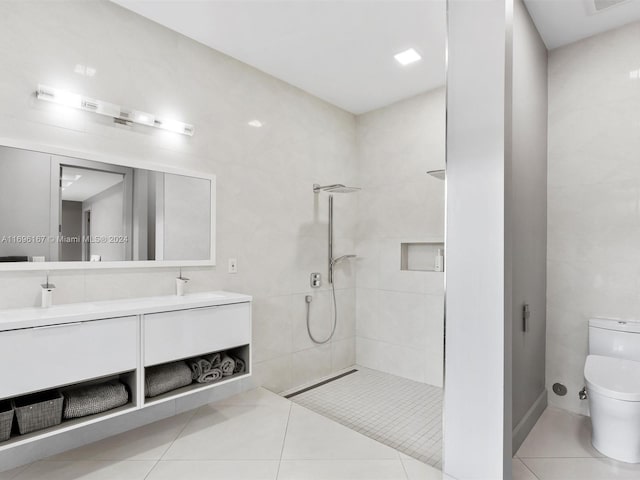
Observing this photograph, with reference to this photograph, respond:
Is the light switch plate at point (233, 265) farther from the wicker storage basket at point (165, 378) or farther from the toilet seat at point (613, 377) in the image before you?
the toilet seat at point (613, 377)

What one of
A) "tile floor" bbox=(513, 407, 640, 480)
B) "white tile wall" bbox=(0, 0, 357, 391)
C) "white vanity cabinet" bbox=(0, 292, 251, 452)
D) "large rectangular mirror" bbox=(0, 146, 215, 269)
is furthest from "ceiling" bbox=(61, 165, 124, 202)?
"tile floor" bbox=(513, 407, 640, 480)

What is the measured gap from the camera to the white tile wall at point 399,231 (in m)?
3.14

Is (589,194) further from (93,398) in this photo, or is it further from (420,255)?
(93,398)

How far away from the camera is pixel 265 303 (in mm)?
2848

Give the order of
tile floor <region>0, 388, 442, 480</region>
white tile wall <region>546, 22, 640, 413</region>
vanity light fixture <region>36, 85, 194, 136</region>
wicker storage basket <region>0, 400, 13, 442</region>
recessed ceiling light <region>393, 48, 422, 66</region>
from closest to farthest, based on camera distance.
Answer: wicker storage basket <region>0, 400, 13, 442</region> → tile floor <region>0, 388, 442, 480</region> → vanity light fixture <region>36, 85, 194, 136</region> → white tile wall <region>546, 22, 640, 413</region> → recessed ceiling light <region>393, 48, 422, 66</region>

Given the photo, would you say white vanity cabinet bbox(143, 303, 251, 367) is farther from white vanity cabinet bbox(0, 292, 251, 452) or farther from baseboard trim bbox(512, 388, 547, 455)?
baseboard trim bbox(512, 388, 547, 455)

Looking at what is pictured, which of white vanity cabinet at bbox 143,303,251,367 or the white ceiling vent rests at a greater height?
the white ceiling vent

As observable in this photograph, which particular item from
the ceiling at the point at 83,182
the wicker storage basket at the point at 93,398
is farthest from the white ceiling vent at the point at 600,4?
the wicker storage basket at the point at 93,398

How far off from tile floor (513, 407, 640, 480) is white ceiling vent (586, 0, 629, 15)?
A: 255 cm

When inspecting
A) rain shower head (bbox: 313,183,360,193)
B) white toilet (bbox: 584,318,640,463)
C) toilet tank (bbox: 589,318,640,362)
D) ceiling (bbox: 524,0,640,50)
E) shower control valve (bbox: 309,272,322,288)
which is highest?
ceiling (bbox: 524,0,640,50)

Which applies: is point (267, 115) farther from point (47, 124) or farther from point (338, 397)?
point (338, 397)

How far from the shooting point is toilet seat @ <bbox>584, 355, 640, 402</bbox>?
1.87 m

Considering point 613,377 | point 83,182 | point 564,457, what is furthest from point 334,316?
point 83,182

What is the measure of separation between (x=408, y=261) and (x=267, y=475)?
7.30ft
